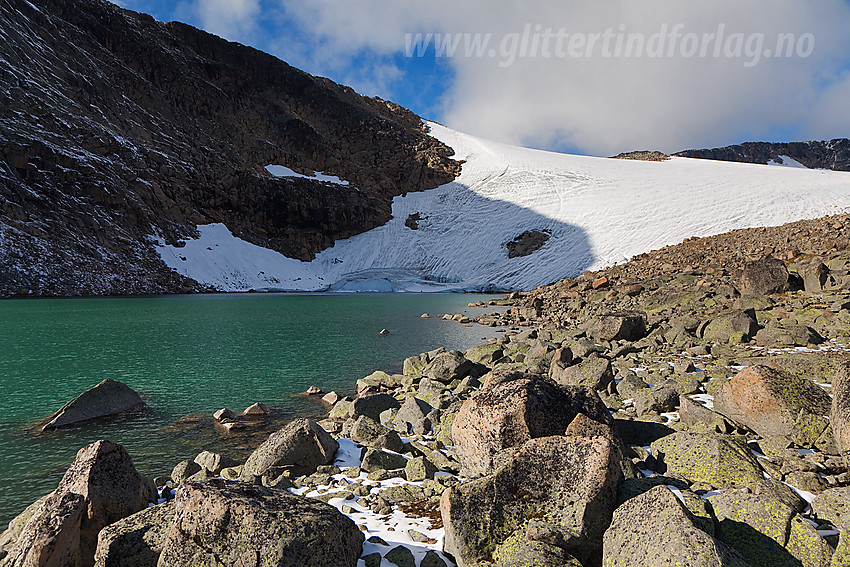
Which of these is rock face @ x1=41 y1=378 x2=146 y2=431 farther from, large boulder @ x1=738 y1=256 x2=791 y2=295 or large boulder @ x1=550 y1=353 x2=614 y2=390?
large boulder @ x1=738 y1=256 x2=791 y2=295

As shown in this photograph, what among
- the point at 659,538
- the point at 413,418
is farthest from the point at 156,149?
the point at 659,538

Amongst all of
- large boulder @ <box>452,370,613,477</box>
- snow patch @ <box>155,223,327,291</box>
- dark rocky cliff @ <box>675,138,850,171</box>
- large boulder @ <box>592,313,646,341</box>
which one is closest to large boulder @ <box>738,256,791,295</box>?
large boulder @ <box>592,313,646,341</box>

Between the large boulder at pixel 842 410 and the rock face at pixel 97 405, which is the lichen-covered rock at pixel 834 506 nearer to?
the large boulder at pixel 842 410

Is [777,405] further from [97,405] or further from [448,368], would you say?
[97,405]

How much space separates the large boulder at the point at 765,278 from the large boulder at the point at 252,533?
17.8 meters

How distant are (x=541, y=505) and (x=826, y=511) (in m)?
2.35

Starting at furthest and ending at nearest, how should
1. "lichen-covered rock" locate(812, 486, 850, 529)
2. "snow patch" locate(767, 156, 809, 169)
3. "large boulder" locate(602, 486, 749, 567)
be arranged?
"snow patch" locate(767, 156, 809, 169)
"lichen-covered rock" locate(812, 486, 850, 529)
"large boulder" locate(602, 486, 749, 567)

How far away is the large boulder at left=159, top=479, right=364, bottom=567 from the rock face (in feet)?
26.0

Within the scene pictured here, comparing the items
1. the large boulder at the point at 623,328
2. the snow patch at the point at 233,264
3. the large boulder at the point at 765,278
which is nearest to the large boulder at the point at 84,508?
the large boulder at the point at 623,328

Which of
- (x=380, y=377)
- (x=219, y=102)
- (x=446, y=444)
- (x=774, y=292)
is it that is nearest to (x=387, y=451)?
(x=446, y=444)

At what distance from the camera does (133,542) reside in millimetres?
3812

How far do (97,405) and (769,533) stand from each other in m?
11.7

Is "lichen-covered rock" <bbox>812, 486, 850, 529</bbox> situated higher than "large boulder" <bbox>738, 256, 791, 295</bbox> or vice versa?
"large boulder" <bbox>738, 256, 791, 295</bbox>

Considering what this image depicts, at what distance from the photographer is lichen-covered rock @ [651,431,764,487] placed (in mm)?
4477
